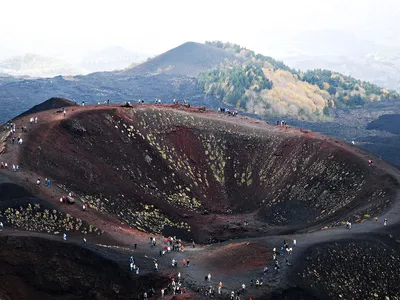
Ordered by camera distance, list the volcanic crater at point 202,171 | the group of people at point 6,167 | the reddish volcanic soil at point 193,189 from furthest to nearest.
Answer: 1. the volcanic crater at point 202,171
2. the group of people at point 6,167
3. the reddish volcanic soil at point 193,189

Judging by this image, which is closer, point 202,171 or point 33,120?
point 33,120

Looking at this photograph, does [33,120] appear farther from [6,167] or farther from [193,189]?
[193,189]

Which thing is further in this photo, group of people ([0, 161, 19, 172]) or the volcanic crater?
the volcanic crater

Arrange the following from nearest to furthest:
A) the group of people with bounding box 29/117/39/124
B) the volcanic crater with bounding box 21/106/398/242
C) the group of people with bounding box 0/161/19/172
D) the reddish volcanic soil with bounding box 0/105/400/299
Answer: the reddish volcanic soil with bounding box 0/105/400/299 → the group of people with bounding box 0/161/19/172 → the volcanic crater with bounding box 21/106/398/242 → the group of people with bounding box 29/117/39/124

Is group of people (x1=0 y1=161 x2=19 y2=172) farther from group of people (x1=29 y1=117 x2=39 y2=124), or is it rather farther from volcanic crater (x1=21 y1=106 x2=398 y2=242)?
group of people (x1=29 y1=117 x2=39 y2=124)

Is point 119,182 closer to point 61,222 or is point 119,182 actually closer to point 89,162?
point 89,162

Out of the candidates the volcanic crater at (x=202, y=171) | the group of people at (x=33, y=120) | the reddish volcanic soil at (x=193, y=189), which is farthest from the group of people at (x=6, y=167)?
the group of people at (x=33, y=120)

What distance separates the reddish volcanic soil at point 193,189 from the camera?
52.6 meters

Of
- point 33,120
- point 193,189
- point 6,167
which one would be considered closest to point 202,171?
point 193,189

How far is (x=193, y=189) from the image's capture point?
291 feet

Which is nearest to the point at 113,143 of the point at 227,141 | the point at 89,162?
the point at 89,162

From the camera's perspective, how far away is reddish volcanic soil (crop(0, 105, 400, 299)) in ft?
172

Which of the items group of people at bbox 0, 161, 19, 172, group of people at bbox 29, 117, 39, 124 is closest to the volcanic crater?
group of people at bbox 29, 117, 39, 124

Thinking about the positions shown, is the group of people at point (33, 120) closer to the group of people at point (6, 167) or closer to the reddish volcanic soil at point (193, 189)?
the reddish volcanic soil at point (193, 189)
